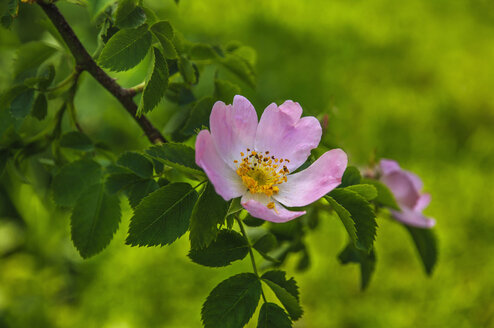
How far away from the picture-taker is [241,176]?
18.2 inches

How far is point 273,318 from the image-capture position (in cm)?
44

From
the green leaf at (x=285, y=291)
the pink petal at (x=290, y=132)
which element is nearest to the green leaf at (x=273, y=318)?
the green leaf at (x=285, y=291)

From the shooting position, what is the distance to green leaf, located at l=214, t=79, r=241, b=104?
0.52 metres

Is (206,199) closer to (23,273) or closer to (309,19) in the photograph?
(23,273)

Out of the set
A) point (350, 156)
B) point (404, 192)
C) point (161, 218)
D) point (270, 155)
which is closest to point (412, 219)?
point (404, 192)

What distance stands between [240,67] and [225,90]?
96mm

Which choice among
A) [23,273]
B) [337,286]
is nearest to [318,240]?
[337,286]

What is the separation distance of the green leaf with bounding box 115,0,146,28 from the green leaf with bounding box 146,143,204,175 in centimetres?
12

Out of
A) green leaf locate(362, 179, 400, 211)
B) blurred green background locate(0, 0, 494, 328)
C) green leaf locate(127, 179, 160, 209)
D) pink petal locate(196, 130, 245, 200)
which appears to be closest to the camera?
pink petal locate(196, 130, 245, 200)

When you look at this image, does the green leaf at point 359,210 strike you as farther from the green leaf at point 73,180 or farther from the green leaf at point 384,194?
the green leaf at point 73,180

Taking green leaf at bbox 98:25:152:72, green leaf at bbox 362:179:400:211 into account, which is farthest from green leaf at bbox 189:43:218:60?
green leaf at bbox 362:179:400:211

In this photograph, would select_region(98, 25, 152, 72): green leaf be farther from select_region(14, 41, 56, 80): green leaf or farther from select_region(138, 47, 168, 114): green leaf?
select_region(14, 41, 56, 80): green leaf

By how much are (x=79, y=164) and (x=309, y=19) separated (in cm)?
235

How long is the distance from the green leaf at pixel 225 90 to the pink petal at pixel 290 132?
2.4 inches
